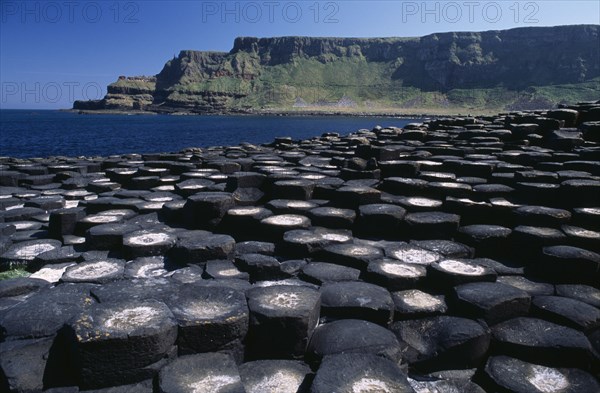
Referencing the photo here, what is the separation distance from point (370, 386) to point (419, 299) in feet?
4.58

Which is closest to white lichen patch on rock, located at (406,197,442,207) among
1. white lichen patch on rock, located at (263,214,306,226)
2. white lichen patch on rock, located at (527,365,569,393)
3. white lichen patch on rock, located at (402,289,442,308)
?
white lichen patch on rock, located at (263,214,306,226)

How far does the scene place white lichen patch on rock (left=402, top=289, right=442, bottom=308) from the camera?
3.57m

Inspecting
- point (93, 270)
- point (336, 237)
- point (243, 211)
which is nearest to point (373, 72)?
point (243, 211)

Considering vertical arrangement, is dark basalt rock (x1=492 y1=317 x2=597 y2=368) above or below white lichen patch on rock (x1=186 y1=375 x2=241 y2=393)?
below

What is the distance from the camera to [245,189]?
20.3 feet

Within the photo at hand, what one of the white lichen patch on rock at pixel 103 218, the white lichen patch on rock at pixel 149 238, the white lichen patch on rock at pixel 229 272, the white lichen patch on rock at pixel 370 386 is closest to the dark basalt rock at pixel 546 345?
the white lichen patch on rock at pixel 370 386

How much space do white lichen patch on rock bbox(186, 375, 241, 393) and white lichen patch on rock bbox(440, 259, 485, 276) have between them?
2.29 m

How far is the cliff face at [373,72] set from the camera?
132 m

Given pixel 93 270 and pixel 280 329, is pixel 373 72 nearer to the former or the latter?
pixel 93 270

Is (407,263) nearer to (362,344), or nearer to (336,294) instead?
(336,294)

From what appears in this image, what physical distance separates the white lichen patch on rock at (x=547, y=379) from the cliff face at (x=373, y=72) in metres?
131

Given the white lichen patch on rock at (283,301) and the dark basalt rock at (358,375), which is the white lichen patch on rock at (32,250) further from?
the dark basalt rock at (358,375)

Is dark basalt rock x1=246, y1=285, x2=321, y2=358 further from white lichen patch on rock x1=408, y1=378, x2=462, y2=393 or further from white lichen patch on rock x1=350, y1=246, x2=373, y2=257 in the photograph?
white lichen patch on rock x1=350, y1=246, x2=373, y2=257

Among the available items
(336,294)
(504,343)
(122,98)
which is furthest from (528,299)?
(122,98)
